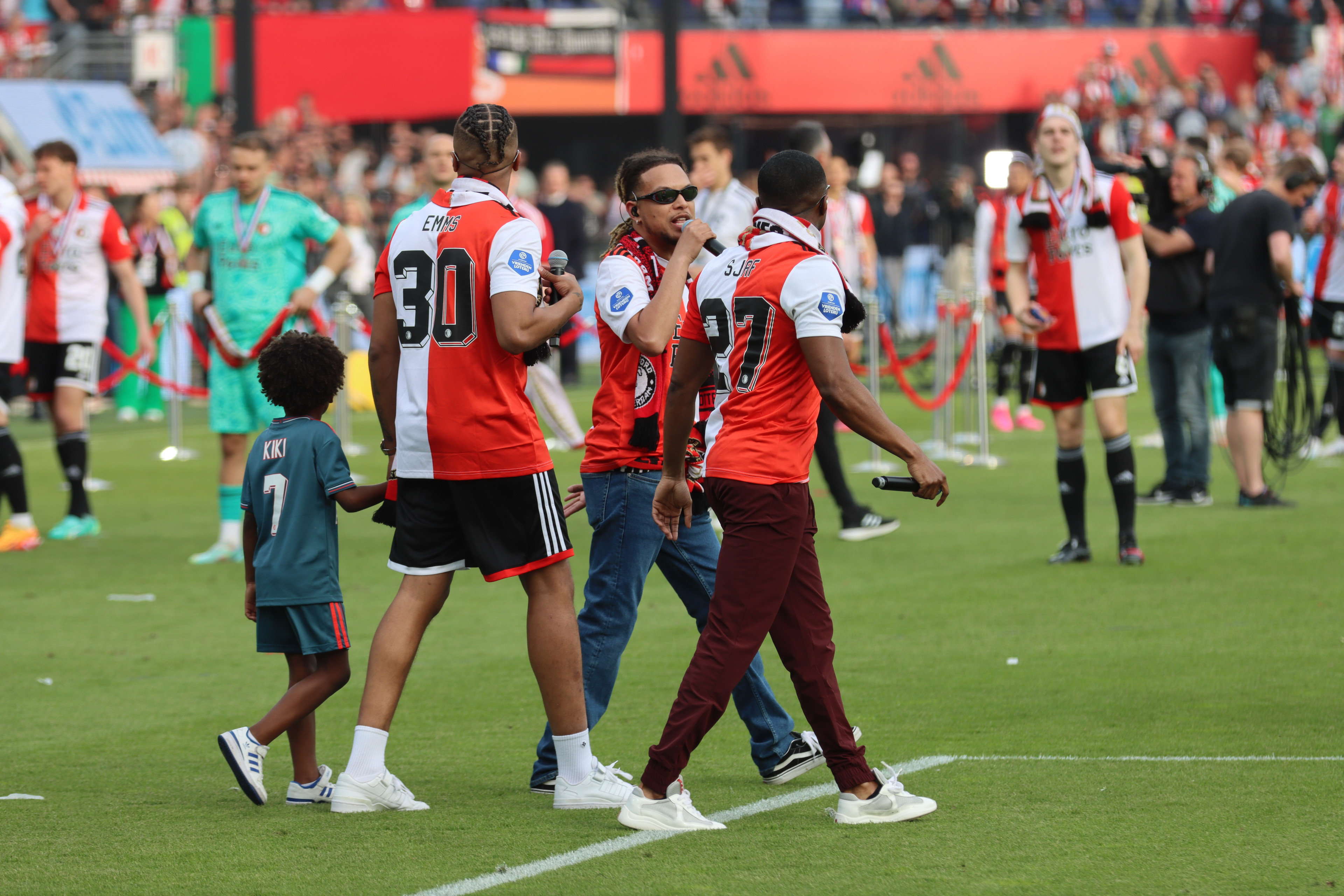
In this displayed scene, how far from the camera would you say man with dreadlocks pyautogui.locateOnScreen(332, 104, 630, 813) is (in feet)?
16.9

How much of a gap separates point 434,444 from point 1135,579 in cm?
530

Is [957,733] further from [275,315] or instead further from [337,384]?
[275,315]

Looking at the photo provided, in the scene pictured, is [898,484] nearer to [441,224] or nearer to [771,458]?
[771,458]

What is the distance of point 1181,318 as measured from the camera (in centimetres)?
1220

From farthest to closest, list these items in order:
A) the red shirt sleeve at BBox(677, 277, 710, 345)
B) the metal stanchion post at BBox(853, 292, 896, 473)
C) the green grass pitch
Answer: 1. the metal stanchion post at BBox(853, 292, 896, 473)
2. the red shirt sleeve at BBox(677, 277, 710, 345)
3. the green grass pitch

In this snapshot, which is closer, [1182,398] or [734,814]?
[734,814]

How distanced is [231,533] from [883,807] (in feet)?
20.7

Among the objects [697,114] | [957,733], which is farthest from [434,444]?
[697,114]

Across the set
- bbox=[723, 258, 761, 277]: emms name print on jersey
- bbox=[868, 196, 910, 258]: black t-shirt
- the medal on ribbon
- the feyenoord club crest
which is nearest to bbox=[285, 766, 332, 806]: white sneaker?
the feyenoord club crest

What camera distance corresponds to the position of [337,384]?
5.57 metres

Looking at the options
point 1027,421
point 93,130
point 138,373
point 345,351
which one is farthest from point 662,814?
point 93,130

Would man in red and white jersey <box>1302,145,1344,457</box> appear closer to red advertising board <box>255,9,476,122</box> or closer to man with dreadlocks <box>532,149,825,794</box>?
man with dreadlocks <box>532,149,825,794</box>

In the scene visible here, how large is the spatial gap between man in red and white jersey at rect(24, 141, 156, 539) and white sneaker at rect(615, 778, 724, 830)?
24.2 feet

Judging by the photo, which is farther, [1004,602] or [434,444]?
[1004,602]
